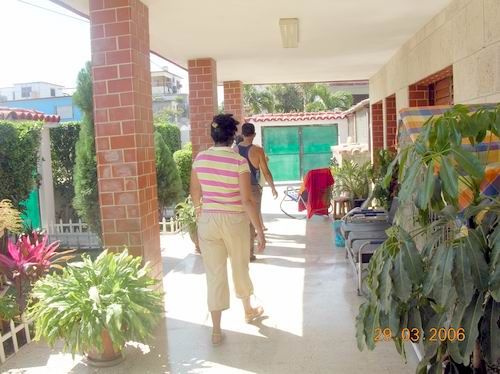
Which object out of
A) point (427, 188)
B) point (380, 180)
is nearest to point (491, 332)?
point (427, 188)

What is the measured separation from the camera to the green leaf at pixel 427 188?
1.92 meters

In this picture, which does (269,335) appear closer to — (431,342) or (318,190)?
(431,342)

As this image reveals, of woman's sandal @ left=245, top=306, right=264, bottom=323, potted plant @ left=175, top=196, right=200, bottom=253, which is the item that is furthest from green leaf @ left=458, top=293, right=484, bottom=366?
potted plant @ left=175, top=196, right=200, bottom=253

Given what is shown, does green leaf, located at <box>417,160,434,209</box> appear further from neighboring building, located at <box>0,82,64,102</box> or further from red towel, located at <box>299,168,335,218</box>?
neighboring building, located at <box>0,82,64,102</box>

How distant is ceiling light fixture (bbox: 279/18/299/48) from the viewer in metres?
5.52

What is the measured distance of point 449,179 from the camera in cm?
188

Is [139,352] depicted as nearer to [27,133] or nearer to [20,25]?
[27,133]

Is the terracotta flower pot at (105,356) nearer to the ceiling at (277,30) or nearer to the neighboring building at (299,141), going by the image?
the ceiling at (277,30)

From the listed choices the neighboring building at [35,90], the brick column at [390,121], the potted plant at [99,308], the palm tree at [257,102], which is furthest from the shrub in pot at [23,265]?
the neighboring building at [35,90]

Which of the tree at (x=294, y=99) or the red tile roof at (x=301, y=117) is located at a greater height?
the tree at (x=294, y=99)

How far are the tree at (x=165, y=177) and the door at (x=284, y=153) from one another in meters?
9.82

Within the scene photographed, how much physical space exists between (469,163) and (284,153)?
17142 mm

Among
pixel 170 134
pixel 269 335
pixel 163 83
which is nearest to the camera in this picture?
pixel 269 335

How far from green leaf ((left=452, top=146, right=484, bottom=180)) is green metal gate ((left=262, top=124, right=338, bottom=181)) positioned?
17005mm
